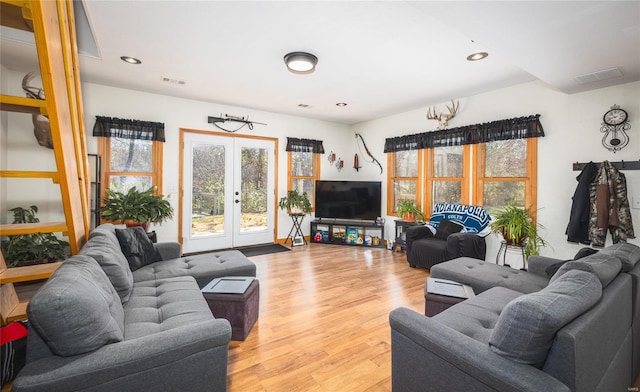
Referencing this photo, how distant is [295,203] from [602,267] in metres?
4.62

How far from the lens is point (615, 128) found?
3162 mm

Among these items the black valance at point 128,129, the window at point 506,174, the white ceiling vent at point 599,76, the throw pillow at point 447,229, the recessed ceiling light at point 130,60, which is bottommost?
the throw pillow at point 447,229

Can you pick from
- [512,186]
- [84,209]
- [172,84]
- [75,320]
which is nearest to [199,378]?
[75,320]

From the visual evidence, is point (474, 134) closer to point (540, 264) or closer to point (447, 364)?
point (540, 264)

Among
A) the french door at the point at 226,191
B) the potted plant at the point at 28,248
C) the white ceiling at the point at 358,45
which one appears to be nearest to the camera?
the white ceiling at the point at 358,45

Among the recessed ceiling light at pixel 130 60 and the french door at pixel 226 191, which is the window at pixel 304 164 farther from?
the recessed ceiling light at pixel 130 60

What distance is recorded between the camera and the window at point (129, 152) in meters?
4.22

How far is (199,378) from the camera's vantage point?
1292mm

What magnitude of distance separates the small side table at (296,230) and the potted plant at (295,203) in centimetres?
10

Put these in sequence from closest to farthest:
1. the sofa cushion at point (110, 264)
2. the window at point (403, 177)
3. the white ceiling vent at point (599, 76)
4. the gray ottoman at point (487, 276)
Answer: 1. the sofa cushion at point (110, 264)
2. the gray ottoman at point (487, 276)
3. the white ceiling vent at point (599, 76)
4. the window at point (403, 177)

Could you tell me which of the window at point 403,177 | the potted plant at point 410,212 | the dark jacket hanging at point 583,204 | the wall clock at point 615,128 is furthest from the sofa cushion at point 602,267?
the window at point 403,177

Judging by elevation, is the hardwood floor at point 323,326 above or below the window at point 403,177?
below

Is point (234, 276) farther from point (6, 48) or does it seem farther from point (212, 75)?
point (6, 48)

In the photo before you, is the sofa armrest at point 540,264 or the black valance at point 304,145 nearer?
the sofa armrest at point 540,264
